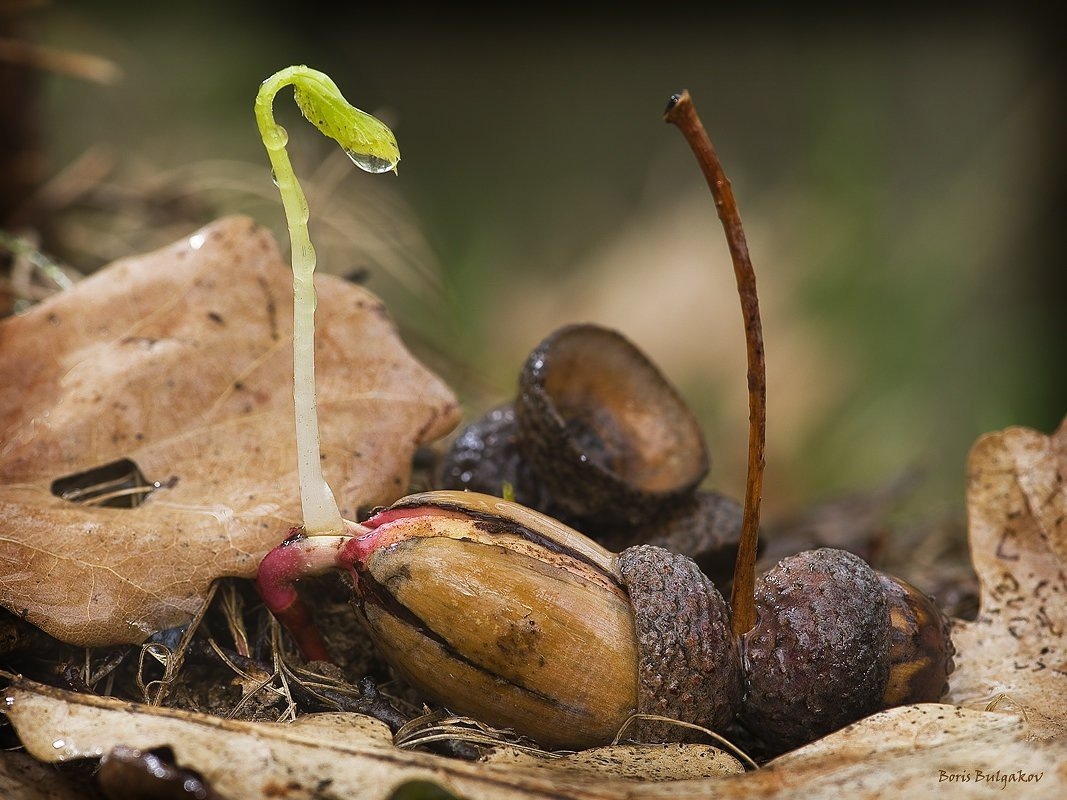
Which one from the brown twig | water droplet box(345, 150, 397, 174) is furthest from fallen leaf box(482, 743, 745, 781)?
water droplet box(345, 150, 397, 174)

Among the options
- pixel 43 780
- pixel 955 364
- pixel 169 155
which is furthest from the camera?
pixel 955 364

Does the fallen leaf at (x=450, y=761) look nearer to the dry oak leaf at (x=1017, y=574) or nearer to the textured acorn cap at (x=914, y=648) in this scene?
the textured acorn cap at (x=914, y=648)

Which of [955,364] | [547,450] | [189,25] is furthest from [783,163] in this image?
[547,450]

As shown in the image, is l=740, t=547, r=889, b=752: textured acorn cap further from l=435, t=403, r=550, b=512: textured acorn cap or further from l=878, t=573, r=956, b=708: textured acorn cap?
l=435, t=403, r=550, b=512: textured acorn cap

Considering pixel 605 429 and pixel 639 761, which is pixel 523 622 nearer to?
pixel 639 761

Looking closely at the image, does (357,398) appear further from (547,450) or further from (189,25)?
(189,25)

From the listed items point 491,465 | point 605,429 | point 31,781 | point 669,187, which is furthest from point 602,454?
point 669,187
